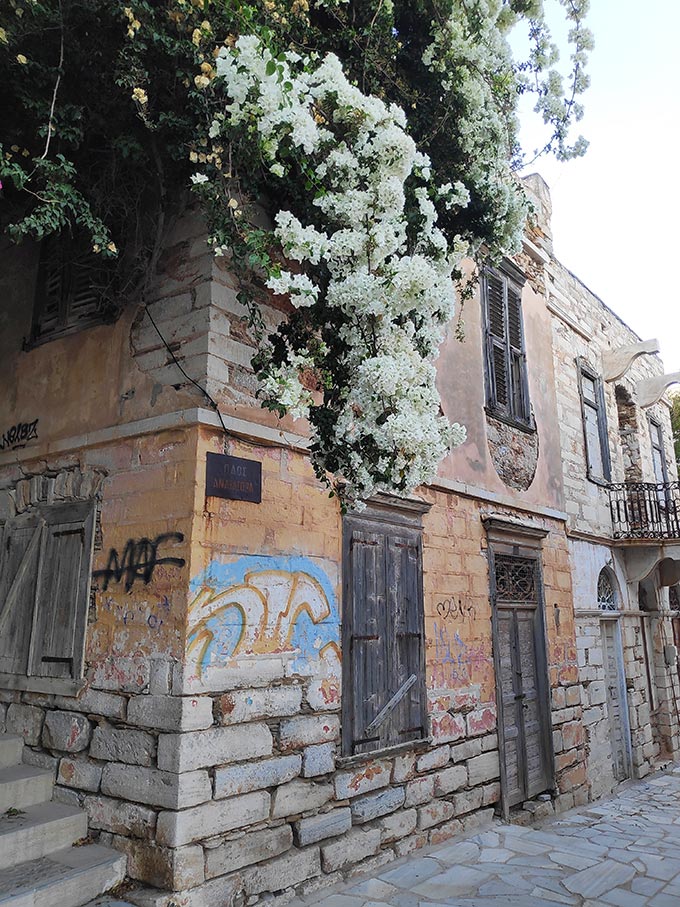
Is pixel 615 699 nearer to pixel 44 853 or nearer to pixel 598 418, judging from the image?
pixel 598 418

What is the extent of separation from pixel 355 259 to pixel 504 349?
4.58 m

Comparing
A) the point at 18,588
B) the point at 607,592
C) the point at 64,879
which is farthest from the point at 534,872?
the point at 607,592

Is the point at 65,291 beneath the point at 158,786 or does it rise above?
above

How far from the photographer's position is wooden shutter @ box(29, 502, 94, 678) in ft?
15.1

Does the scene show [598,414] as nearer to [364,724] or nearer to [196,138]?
[364,724]

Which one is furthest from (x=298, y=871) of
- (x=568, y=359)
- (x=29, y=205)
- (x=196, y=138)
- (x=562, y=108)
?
(x=568, y=359)

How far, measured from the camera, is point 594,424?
1048 centimetres

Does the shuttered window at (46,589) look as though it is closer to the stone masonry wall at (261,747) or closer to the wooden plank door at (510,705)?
the stone masonry wall at (261,747)

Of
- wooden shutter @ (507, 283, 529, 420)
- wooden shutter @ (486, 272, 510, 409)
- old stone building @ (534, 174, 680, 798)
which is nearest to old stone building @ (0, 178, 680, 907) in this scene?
wooden shutter @ (486, 272, 510, 409)

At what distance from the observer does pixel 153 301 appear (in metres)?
4.79

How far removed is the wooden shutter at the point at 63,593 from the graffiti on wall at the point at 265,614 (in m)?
1.02

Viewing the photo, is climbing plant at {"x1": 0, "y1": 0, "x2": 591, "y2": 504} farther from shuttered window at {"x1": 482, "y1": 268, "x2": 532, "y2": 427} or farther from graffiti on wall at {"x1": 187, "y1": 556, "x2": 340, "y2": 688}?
shuttered window at {"x1": 482, "y1": 268, "x2": 532, "y2": 427}

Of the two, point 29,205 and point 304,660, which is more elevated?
point 29,205

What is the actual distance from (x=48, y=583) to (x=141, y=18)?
3.68m
